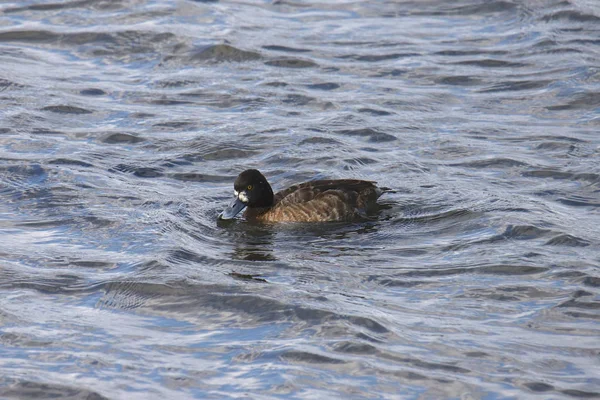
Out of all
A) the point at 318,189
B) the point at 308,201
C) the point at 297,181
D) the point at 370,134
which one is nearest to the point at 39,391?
the point at 308,201

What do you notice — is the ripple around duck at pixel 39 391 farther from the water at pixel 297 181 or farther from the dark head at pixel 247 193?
the dark head at pixel 247 193

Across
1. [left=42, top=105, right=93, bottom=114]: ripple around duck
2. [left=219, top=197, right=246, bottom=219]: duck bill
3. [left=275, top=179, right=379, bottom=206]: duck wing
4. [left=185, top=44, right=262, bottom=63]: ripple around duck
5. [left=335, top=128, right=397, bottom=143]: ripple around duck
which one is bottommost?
[left=219, top=197, right=246, bottom=219]: duck bill

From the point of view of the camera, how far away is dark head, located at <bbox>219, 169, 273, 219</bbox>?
36.1 feet

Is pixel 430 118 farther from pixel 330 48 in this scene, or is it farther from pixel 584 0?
pixel 584 0

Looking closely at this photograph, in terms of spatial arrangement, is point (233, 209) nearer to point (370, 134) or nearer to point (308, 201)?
point (308, 201)

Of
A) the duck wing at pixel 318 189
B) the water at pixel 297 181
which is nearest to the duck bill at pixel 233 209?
the water at pixel 297 181

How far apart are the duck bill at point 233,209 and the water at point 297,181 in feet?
0.41

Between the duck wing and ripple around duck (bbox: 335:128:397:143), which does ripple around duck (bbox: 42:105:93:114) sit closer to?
ripple around duck (bbox: 335:128:397:143)

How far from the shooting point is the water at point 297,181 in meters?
7.61

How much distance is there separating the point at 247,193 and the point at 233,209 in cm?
21

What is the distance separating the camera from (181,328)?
27.0 feet

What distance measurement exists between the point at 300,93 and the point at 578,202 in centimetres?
492

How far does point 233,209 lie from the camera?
11.0 meters

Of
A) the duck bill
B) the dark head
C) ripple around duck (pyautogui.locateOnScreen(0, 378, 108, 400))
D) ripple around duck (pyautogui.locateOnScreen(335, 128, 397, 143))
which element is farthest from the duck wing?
ripple around duck (pyautogui.locateOnScreen(0, 378, 108, 400))
